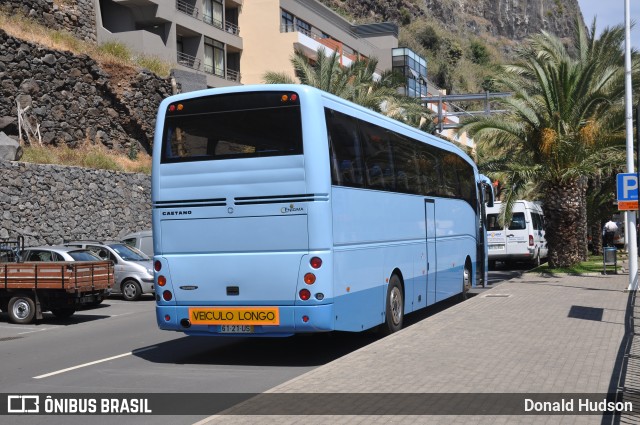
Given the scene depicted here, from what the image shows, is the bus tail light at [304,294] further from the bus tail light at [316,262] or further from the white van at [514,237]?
the white van at [514,237]

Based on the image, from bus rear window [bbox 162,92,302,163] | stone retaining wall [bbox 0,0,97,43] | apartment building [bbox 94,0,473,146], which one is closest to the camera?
bus rear window [bbox 162,92,302,163]

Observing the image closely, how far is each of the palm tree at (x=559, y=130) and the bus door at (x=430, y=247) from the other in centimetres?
1045

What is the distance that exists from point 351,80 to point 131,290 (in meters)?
19.3

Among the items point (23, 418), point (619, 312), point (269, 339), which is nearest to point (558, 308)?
point (619, 312)

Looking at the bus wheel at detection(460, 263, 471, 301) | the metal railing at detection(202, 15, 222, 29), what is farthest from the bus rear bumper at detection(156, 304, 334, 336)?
the metal railing at detection(202, 15, 222, 29)

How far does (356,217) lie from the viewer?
38.5 ft

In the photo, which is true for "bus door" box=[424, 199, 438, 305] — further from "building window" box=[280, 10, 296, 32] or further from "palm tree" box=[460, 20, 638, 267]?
"building window" box=[280, 10, 296, 32]

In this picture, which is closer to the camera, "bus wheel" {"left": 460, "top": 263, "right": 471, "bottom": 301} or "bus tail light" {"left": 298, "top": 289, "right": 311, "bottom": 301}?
"bus tail light" {"left": 298, "top": 289, "right": 311, "bottom": 301}

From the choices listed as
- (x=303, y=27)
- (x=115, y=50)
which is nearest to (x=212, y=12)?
(x=303, y=27)

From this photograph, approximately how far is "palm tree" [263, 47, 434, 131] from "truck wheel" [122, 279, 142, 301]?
14554 mm

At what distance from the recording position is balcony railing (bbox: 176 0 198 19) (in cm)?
4675

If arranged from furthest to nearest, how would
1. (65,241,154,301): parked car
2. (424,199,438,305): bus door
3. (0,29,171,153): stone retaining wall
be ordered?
(0,29,171,153): stone retaining wall < (65,241,154,301): parked car < (424,199,438,305): bus door

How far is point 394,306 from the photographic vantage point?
13.5m

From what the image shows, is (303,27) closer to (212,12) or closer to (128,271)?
(212,12)
